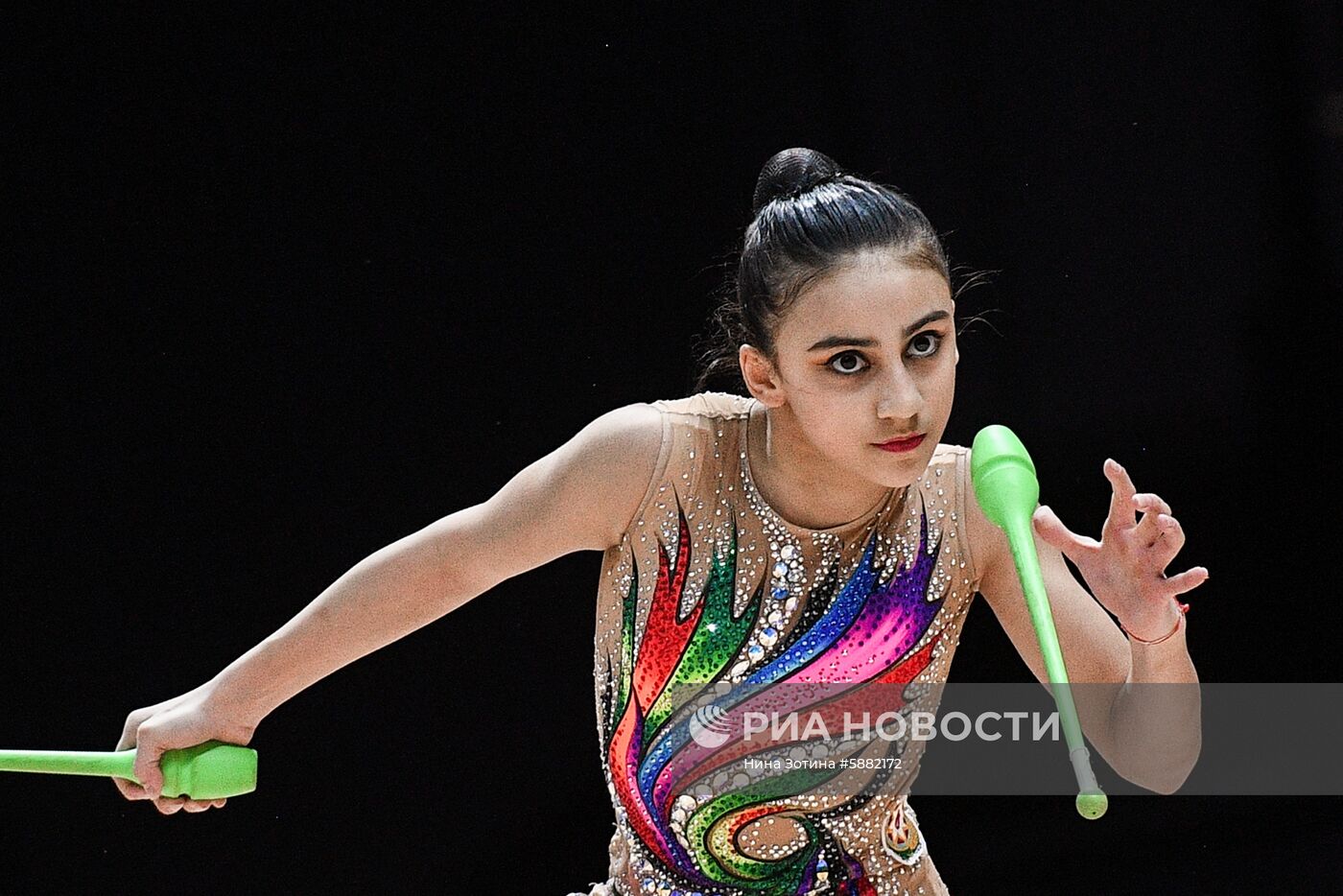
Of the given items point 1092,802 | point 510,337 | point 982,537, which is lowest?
point 1092,802

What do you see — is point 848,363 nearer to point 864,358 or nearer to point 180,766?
point 864,358

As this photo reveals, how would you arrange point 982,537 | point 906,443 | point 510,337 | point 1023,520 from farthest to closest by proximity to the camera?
1. point 510,337
2. point 982,537
3. point 906,443
4. point 1023,520

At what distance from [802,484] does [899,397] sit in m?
0.14

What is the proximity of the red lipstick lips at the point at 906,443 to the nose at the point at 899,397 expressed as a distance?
0.01 metres

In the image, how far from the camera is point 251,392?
5.16ft

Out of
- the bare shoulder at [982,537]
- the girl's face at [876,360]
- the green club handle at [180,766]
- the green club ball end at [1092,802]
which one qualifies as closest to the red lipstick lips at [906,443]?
the girl's face at [876,360]

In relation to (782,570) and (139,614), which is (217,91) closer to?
(139,614)

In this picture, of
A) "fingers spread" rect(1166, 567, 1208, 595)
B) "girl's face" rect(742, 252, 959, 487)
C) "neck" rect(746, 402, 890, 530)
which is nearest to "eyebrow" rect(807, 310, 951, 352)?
"girl's face" rect(742, 252, 959, 487)

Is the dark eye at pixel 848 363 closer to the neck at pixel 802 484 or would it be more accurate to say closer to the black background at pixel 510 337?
the neck at pixel 802 484

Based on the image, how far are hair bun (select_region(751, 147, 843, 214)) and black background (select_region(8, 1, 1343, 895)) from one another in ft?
1.41

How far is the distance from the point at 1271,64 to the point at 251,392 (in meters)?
0.96

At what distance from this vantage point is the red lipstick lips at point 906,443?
107 centimetres

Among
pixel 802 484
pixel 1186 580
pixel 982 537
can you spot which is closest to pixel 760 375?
pixel 802 484

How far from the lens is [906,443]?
3.51ft
